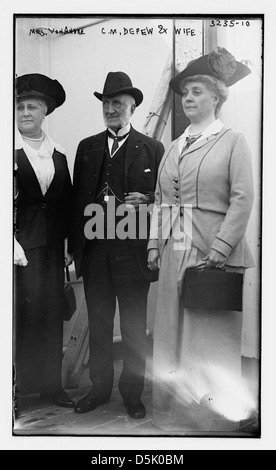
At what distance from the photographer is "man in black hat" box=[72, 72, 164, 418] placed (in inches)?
178

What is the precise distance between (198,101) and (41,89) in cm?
106

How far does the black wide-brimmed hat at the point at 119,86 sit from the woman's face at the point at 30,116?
0.41 m

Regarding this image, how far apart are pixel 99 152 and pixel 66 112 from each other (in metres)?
0.35

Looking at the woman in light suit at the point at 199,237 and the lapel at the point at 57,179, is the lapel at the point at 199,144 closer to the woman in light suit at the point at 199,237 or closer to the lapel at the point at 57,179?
the woman in light suit at the point at 199,237

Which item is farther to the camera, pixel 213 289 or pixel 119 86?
pixel 119 86

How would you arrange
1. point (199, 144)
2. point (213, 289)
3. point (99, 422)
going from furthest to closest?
point (99, 422) < point (199, 144) < point (213, 289)

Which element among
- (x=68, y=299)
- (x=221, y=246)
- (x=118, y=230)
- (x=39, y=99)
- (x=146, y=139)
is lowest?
(x=68, y=299)

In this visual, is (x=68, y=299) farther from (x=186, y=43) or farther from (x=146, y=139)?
(x=186, y=43)

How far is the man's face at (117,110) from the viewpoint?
452cm

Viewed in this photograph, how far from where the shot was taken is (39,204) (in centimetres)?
454

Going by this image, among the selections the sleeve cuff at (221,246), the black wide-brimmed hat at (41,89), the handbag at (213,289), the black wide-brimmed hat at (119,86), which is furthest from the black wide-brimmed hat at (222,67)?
the handbag at (213,289)

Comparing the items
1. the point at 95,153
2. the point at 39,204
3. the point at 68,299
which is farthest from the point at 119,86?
the point at 68,299

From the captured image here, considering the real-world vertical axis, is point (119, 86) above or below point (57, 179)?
above
